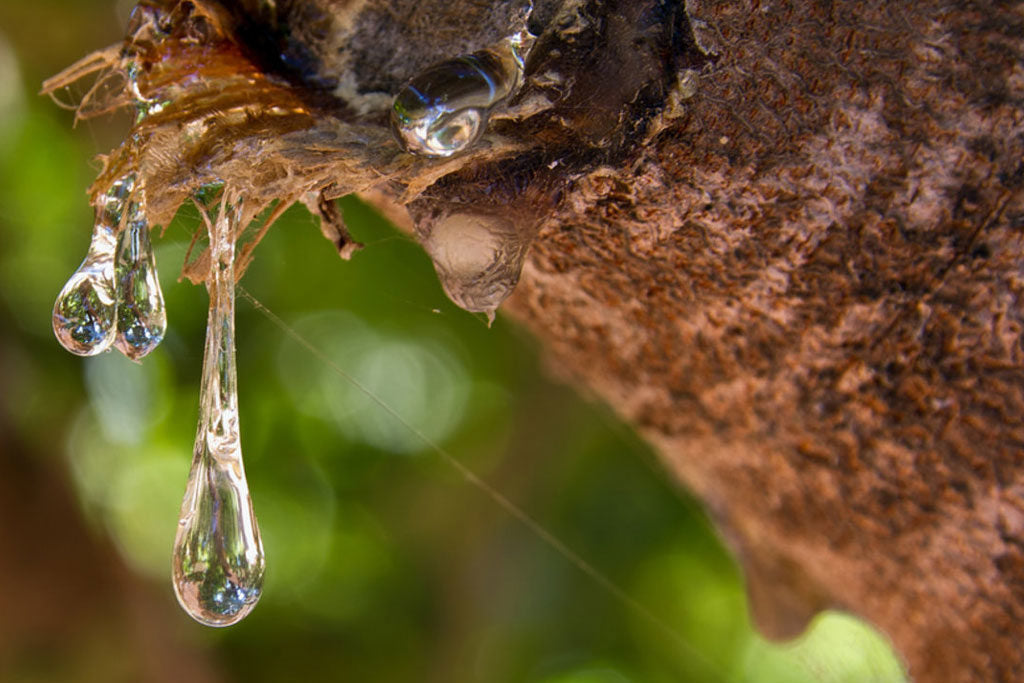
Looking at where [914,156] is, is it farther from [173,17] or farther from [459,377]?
[459,377]

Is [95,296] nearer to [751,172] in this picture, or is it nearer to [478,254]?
[478,254]

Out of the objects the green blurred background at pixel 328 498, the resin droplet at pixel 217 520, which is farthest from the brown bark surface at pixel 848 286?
the green blurred background at pixel 328 498

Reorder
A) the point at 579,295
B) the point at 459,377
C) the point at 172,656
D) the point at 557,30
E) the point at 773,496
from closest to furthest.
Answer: the point at 557,30 < the point at 579,295 < the point at 773,496 < the point at 172,656 < the point at 459,377

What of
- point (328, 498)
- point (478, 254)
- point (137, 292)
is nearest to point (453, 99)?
point (478, 254)

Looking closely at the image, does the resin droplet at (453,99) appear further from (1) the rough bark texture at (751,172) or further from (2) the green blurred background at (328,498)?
(2) the green blurred background at (328,498)

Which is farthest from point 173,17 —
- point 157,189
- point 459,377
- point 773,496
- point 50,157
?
point 50,157
